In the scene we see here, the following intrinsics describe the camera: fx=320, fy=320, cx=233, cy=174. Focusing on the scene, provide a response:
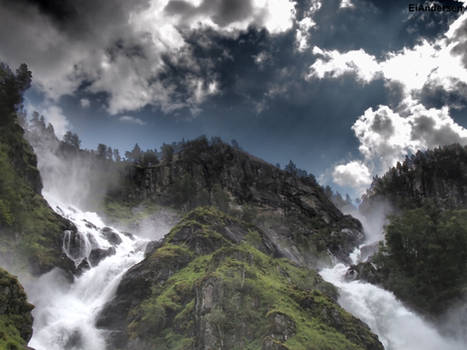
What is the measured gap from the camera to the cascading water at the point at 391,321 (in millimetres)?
31906

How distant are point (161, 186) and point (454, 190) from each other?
91.0 metres

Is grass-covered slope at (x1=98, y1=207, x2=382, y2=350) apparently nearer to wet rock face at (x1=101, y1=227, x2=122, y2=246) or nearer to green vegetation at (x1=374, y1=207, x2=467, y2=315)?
green vegetation at (x1=374, y1=207, x2=467, y2=315)

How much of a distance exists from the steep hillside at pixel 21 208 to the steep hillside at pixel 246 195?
38919 mm

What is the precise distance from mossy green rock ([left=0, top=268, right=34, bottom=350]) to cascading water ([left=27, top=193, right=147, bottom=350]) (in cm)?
794

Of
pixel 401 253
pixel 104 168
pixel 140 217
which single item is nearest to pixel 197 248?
pixel 401 253

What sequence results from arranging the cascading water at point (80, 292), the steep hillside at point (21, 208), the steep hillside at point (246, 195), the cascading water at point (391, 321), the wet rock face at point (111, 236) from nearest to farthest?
the cascading water at point (80, 292), the cascading water at point (391, 321), the steep hillside at point (21, 208), the wet rock face at point (111, 236), the steep hillside at point (246, 195)

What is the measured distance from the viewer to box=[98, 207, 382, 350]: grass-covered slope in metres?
22.8

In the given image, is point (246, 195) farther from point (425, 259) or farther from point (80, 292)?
point (80, 292)

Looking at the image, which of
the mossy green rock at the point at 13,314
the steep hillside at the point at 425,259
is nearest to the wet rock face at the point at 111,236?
the mossy green rock at the point at 13,314

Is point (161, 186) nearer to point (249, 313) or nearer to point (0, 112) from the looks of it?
point (0, 112)

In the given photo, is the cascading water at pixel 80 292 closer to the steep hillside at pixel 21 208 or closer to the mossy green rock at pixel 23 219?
the mossy green rock at pixel 23 219

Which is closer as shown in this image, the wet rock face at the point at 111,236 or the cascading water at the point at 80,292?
the cascading water at the point at 80,292

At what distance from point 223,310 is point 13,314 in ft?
45.5

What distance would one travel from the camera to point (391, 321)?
34.8 metres
